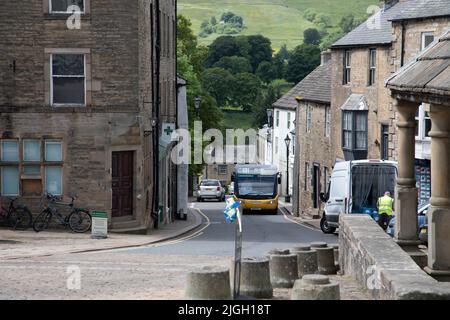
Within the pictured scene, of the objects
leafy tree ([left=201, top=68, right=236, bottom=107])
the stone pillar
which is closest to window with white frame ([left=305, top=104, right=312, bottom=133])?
the stone pillar

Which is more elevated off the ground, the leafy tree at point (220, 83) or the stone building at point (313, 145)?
the leafy tree at point (220, 83)

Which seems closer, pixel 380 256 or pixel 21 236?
pixel 380 256

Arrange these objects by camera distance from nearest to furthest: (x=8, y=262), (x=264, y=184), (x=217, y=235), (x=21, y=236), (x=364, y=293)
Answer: (x=364, y=293)
(x=8, y=262)
(x=21, y=236)
(x=217, y=235)
(x=264, y=184)

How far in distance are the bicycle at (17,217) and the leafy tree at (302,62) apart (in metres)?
132

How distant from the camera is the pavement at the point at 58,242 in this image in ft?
76.9

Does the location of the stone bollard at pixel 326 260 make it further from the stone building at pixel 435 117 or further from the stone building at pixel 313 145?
the stone building at pixel 313 145

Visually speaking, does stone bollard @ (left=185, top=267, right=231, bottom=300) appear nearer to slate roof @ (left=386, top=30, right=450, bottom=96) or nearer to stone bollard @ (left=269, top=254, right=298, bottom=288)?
stone bollard @ (left=269, top=254, right=298, bottom=288)

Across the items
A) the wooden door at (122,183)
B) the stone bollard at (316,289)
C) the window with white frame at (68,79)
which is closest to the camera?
the stone bollard at (316,289)

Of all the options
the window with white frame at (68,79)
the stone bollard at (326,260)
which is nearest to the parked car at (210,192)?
the window with white frame at (68,79)

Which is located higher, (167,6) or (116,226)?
(167,6)

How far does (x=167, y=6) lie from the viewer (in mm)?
42719

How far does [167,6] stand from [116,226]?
15.0 metres
